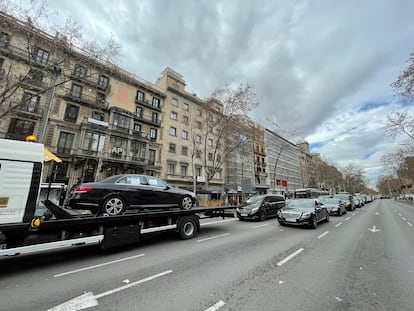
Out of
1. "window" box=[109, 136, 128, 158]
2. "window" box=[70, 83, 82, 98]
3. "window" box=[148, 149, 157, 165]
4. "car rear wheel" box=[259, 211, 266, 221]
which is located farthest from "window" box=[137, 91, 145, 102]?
"car rear wheel" box=[259, 211, 266, 221]

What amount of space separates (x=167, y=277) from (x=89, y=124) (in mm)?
23178

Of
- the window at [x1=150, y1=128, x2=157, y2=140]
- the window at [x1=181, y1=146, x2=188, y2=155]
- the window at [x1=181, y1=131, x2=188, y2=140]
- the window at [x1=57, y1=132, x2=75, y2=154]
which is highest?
the window at [x1=181, y1=131, x2=188, y2=140]

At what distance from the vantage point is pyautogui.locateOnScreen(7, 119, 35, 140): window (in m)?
18.1

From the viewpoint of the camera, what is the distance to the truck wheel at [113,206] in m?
5.92

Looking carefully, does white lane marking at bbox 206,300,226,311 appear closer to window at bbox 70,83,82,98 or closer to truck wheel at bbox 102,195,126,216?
truck wheel at bbox 102,195,126,216

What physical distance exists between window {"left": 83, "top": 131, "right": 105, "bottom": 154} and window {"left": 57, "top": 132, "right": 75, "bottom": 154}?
5.06ft

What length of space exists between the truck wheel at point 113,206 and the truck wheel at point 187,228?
2.38 meters

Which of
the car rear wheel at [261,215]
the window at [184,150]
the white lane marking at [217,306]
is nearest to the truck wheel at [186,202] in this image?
the white lane marking at [217,306]

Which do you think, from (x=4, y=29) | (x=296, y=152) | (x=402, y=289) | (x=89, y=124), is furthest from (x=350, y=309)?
(x=296, y=152)

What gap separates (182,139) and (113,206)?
2722 cm

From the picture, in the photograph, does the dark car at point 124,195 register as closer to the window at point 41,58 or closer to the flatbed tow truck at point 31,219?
the flatbed tow truck at point 31,219

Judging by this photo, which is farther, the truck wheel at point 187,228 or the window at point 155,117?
the window at point 155,117

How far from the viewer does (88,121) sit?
21922 millimetres

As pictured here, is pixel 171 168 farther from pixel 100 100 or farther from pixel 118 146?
pixel 100 100
